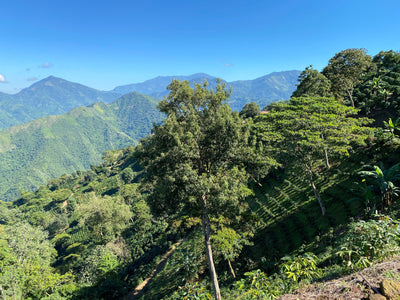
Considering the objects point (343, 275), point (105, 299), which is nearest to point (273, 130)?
point (343, 275)

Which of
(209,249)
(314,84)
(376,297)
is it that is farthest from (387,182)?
(314,84)

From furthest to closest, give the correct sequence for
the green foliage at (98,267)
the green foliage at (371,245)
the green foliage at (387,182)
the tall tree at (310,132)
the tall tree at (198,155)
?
1. the green foliage at (98,267)
2. the tall tree at (310,132)
3. the green foliage at (387,182)
4. the tall tree at (198,155)
5. the green foliage at (371,245)

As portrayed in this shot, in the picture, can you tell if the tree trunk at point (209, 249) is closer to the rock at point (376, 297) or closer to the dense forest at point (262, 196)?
the dense forest at point (262, 196)

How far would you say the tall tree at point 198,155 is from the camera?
12281 mm

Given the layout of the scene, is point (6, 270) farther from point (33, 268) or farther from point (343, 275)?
point (343, 275)

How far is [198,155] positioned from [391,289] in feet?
32.5

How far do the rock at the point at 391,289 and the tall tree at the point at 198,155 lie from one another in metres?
7.54

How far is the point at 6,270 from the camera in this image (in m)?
20.6

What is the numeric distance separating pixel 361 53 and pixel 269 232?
32674mm

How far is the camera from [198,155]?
13.0 m

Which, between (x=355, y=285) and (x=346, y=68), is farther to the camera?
(x=346, y=68)

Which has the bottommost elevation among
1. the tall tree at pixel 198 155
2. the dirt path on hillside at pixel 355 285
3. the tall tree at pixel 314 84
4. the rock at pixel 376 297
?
the dirt path on hillside at pixel 355 285

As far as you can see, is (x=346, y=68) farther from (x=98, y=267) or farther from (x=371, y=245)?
(x=98, y=267)

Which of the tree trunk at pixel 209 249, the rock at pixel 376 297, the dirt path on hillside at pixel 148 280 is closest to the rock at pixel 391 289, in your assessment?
the rock at pixel 376 297
